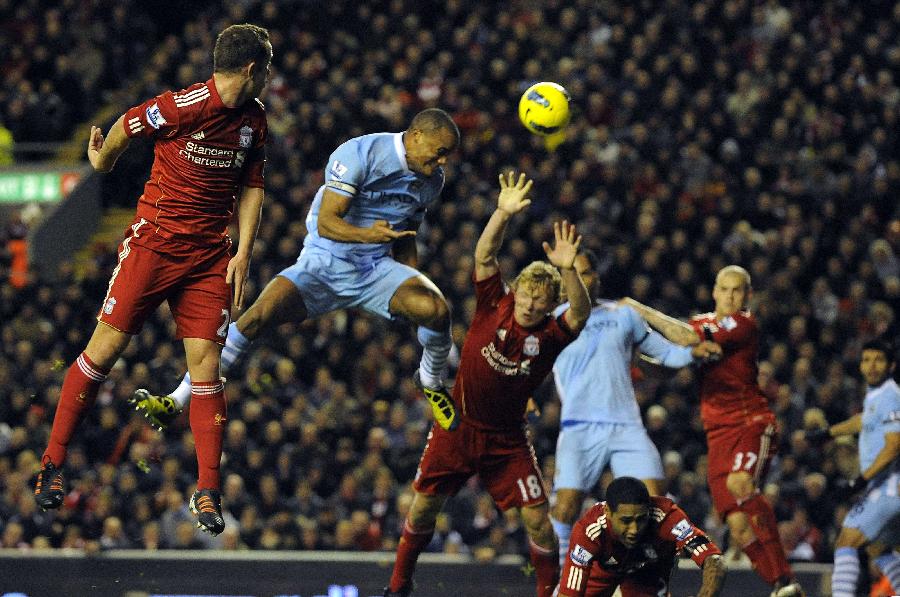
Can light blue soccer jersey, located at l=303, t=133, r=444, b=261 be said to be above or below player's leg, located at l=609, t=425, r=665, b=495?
above

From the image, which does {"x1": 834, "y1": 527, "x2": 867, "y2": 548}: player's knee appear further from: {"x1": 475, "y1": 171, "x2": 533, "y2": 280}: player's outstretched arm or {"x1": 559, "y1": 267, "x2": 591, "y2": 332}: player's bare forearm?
{"x1": 475, "y1": 171, "x2": 533, "y2": 280}: player's outstretched arm

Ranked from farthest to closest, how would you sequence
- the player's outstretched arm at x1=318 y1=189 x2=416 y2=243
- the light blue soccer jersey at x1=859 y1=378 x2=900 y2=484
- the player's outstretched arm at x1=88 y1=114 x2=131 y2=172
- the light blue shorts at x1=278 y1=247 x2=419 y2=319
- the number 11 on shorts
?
the light blue soccer jersey at x1=859 y1=378 x2=900 y2=484
the number 11 on shorts
the light blue shorts at x1=278 y1=247 x2=419 y2=319
the player's outstretched arm at x1=318 y1=189 x2=416 y2=243
the player's outstretched arm at x1=88 y1=114 x2=131 y2=172

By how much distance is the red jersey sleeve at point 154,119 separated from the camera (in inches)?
323

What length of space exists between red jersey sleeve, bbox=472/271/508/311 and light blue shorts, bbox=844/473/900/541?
11.2 ft

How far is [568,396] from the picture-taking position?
424 inches

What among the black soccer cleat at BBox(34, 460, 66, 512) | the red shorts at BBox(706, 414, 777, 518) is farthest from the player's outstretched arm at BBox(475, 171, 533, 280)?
the black soccer cleat at BBox(34, 460, 66, 512)

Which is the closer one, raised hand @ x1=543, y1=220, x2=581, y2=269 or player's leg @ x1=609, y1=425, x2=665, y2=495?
raised hand @ x1=543, y1=220, x2=581, y2=269

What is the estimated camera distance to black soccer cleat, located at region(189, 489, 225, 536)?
316 inches

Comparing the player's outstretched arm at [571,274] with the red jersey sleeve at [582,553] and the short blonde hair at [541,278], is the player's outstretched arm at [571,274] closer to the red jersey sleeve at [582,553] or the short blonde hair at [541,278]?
the short blonde hair at [541,278]

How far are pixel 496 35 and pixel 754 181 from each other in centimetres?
393

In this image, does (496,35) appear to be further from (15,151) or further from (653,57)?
(15,151)

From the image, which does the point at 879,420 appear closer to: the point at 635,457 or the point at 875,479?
the point at 875,479

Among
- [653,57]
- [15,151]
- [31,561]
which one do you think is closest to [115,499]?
[31,561]

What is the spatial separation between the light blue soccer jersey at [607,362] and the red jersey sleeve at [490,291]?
2.96ft
